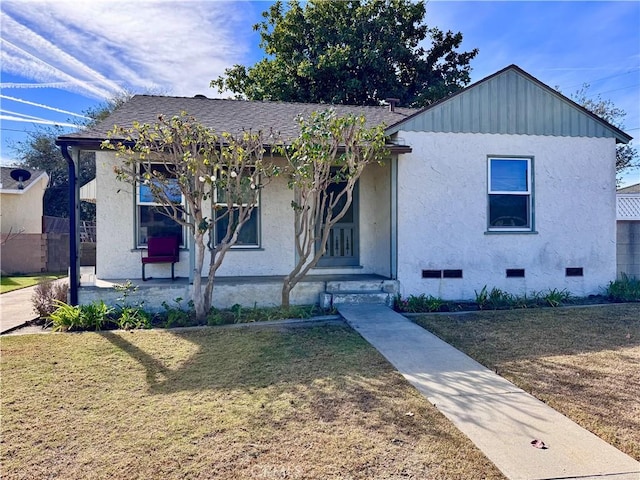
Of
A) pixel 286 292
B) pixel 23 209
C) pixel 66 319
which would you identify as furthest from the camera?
pixel 23 209

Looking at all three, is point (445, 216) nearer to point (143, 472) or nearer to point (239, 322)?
point (239, 322)

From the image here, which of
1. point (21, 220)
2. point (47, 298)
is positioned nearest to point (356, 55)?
point (21, 220)

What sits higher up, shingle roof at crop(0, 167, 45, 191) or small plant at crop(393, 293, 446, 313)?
shingle roof at crop(0, 167, 45, 191)

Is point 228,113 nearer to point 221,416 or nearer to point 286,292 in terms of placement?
point 286,292

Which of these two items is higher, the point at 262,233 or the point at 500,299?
the point at 262,233

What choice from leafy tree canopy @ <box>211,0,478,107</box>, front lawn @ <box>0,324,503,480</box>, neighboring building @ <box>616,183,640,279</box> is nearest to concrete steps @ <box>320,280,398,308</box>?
front lawn @ <box>0,324,503,480</box>

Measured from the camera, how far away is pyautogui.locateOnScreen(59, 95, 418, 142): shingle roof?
9.05 meters

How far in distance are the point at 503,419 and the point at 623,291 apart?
7236 millimetres

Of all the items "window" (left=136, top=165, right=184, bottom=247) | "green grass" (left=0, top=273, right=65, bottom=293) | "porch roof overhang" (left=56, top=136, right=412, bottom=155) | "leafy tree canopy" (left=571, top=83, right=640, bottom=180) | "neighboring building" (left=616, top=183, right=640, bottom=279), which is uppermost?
"leafy tree canopy" (left=571, top=83, right=640, bottom=180)

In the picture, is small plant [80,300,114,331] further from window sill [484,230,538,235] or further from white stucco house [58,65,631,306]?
window sill [484,230,538,235]

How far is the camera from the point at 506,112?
8609mm

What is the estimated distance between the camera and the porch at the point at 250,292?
7.48m

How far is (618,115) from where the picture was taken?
20.9 m

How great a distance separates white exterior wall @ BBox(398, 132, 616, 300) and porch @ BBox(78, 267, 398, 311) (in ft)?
2.56
